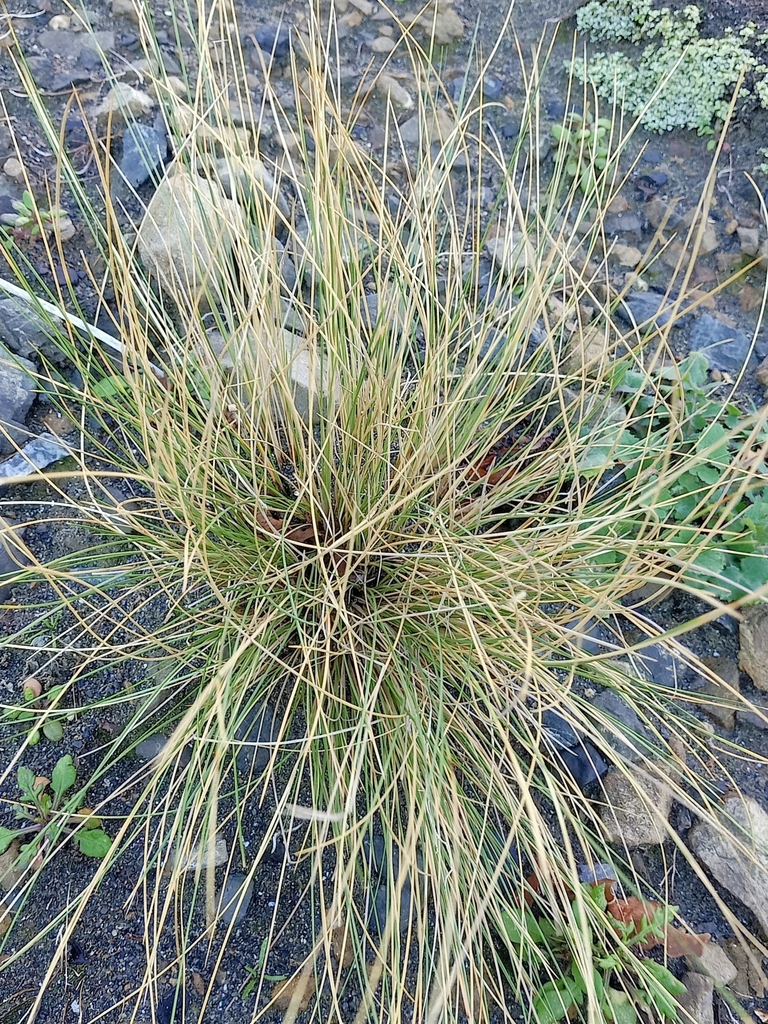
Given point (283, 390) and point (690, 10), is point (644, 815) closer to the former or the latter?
point (283, 390)

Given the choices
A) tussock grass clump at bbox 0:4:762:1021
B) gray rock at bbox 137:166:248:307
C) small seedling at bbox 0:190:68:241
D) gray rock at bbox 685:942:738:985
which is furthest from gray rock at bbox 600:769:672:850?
small seedling at bbox 0:190:68:241

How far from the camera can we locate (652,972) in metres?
0.88

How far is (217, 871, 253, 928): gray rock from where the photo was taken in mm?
916

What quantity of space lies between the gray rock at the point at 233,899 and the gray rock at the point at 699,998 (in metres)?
0.58

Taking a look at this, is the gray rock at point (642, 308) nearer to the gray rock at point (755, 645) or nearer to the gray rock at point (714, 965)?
the gray rock at point (755, 645)

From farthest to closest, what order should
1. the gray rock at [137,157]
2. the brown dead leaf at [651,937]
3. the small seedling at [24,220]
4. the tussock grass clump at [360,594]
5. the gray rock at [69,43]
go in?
the gray rock at [69,43] < the gray rock at [137,157] < the small seedling at [24,220] < the brown dead leaf at [651,937] < the tussock grass clump at [360,594]

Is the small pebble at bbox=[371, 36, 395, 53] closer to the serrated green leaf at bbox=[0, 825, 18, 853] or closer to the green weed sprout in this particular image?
the green weed sprout

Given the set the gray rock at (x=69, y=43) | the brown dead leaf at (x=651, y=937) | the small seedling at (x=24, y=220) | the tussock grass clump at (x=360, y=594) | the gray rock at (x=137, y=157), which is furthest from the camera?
the gray rock at (x=69, y=43)

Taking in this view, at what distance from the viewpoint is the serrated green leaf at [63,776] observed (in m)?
0.93

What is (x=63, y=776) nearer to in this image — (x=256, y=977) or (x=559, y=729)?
(x=256, y=977)

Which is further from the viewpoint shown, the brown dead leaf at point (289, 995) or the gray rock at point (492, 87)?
the gray rock at point (492, 87)

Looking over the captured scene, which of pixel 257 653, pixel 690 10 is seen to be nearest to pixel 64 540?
pixel 257 653

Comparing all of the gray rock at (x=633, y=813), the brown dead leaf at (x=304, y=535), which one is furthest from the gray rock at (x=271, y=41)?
the gray rock at (x=633, y=813)

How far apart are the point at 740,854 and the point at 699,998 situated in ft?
0.64
